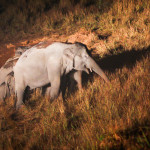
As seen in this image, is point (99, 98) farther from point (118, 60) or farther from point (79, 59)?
point (118, 60)

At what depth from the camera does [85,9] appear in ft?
25.3

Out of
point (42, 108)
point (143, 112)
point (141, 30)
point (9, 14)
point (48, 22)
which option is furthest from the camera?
point (9, 14)

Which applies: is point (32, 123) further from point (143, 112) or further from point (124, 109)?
point (143, 112)

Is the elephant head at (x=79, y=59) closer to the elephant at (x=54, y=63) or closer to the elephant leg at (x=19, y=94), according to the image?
the elephant at (x=54, y=63)

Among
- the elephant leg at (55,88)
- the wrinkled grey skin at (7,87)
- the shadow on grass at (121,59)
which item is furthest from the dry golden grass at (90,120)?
the shadow on grass at (121,59)

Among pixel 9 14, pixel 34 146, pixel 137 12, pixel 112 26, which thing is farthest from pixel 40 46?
pixel 9 14

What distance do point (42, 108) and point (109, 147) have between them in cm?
153

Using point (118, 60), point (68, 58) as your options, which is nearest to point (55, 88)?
point (68, 58)

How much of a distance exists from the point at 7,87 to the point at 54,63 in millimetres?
1329

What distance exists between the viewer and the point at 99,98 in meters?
3.03

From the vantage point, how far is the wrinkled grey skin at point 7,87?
3.85 metres

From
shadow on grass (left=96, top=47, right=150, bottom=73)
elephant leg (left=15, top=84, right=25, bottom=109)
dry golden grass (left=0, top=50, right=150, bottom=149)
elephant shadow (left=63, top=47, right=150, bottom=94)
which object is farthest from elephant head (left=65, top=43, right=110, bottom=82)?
shadow on grass (left=96, top=47, right=150, bottom=73)

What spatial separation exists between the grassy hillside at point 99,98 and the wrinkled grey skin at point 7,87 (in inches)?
6.2

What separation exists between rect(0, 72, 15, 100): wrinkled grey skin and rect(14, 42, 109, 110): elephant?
437 mm
